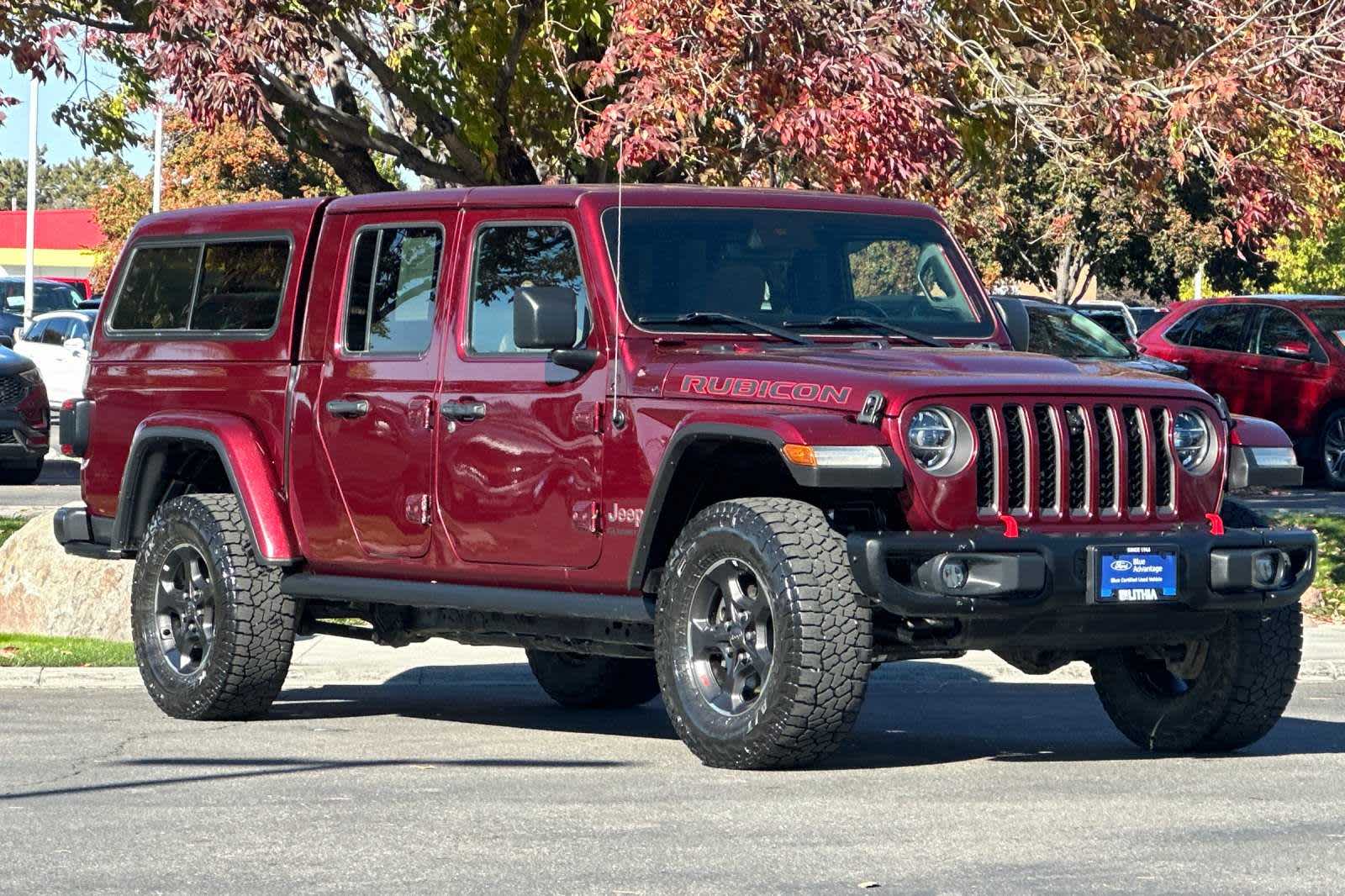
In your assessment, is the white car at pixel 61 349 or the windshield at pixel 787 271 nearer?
the windshield at pixel 787 271

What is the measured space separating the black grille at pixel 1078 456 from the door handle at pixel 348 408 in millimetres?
2887

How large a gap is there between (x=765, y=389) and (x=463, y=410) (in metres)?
1.50

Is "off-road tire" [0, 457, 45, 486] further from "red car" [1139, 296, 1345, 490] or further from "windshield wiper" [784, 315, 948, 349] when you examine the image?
"windshield wiper" [784, 315, 948, 349]

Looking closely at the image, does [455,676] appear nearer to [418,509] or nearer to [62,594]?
[62,594]

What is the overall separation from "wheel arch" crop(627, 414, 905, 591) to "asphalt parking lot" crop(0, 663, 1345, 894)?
2.76 feet

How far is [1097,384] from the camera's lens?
813 centimetres

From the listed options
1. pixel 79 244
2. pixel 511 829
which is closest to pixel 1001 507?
pixel 511 829

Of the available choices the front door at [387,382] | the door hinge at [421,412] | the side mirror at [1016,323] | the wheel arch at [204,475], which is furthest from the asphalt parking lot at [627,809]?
the side mirror at [1016,323]

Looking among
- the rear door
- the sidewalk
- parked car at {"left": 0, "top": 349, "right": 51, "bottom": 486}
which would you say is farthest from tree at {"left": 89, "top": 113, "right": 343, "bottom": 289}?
the sidewalk

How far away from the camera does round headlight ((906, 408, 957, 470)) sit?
7.78 metres

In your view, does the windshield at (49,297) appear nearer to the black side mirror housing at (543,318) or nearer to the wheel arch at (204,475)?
the wheel arch at (204,475)

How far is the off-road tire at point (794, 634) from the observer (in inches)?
303

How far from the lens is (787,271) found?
29.8 ft

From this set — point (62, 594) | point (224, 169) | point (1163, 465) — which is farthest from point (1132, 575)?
point (224, 169)
